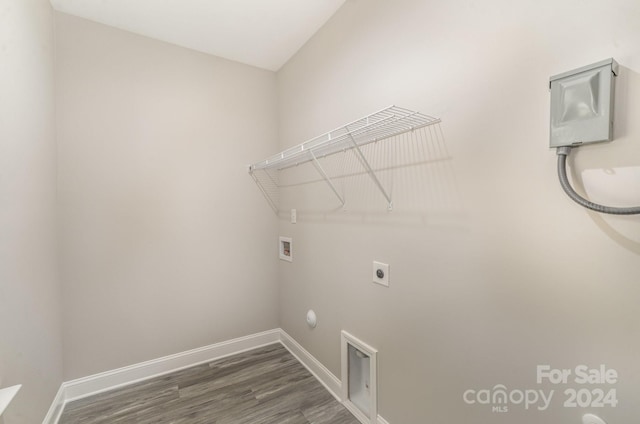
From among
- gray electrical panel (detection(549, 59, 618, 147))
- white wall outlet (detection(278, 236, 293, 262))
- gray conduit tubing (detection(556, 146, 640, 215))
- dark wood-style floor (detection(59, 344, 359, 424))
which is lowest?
dark wood-style floor (detection(59, 344, 359, 424))

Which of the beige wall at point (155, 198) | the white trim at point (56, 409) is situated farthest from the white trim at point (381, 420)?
the white trim at point (56, 409)

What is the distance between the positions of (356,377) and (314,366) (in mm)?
435

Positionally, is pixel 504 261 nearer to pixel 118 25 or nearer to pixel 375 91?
pixel 375 91

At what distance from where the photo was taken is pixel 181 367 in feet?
7.12

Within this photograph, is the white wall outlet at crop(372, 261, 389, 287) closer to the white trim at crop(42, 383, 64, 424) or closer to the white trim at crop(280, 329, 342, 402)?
the white trim at crop(280, 329, 342, 402)

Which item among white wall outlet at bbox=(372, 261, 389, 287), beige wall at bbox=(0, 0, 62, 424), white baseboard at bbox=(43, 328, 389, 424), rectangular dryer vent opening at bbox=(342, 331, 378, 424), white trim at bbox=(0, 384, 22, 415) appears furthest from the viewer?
Result: white baseboard at bbox=(43, 328, 389, 424)

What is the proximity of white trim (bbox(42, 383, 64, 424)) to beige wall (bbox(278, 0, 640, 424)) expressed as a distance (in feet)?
6.08

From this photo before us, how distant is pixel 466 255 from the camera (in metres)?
1.10

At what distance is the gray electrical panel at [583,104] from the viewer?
721 millimetres

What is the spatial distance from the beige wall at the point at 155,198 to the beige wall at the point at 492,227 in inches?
44.3

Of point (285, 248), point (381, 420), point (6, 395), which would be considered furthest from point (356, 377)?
point (6, 395)

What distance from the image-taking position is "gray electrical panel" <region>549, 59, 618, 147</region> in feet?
2.37

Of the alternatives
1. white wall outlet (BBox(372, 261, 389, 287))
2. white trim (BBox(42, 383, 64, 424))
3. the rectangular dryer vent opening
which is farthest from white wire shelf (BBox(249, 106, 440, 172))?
white trim (BBox(42, 383, 64, 424))

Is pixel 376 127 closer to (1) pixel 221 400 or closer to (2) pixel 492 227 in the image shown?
(2) pixel 492 227
